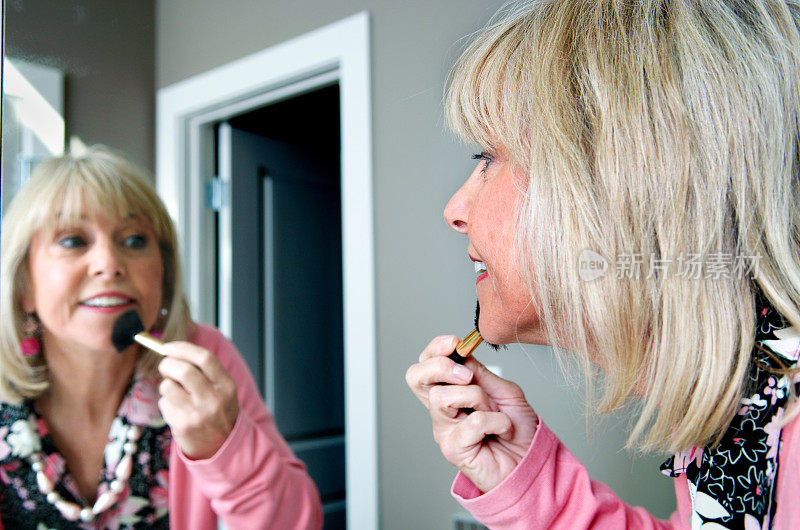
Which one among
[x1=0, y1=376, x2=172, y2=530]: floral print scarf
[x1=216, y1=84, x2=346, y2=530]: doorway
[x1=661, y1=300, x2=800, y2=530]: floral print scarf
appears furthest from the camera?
[x1=216, y1=84, x2=346, y2=530]: doorway

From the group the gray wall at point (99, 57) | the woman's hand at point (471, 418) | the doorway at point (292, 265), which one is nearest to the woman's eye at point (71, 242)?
the gray wall at point (99, 57)

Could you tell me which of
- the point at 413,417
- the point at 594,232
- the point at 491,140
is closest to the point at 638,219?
A: the point at 594,232

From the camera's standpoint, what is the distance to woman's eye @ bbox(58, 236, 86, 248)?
499 millimetres

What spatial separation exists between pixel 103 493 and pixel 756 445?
1.86 ft

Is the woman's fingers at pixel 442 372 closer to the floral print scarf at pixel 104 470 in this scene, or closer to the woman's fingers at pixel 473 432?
the woman's fingers at pixel 473 432

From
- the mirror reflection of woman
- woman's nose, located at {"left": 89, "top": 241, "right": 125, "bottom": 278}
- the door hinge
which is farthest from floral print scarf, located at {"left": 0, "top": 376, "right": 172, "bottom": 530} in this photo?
the door hinge

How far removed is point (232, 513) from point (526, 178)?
0.47 m

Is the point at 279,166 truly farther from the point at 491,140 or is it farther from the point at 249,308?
the point at 491,140

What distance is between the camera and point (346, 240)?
0.74 m

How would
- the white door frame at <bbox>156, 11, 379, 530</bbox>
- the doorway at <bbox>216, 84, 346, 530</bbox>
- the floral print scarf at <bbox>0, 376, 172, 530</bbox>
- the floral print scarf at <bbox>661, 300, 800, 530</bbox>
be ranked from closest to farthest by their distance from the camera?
the floral print scarf at <bbox>661, 300, 800, 530</bbox> → the floral print scarf at <bbox>0, 376, 172, 530</bbox> → the white door frame at <bbox>156, 11, 379, 530</bbox> → the doorway at <bbox>216, 84, 346, 530</bbox>

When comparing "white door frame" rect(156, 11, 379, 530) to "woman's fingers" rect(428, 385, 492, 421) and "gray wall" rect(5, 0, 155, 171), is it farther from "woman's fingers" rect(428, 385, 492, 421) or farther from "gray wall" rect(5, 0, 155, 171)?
"woman's fingers" rect(428, 385, 492, 421)

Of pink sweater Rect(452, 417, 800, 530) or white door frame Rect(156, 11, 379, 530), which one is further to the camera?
white door frame Rect(156, 11, 379, 530)

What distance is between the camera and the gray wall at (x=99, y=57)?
50cm

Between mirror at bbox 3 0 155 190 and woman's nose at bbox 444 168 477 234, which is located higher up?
mirror at bbox 3 0 155 190
